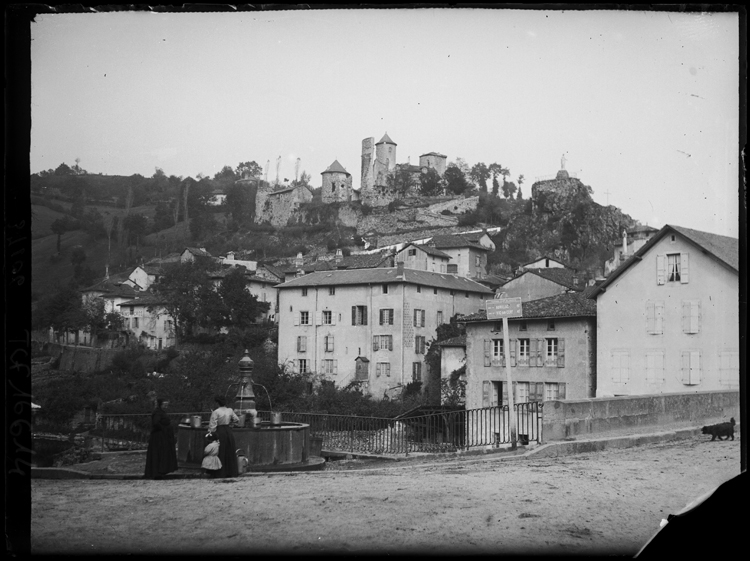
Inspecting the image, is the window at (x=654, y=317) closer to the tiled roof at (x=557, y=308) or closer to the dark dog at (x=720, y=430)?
the dark dog at (x=720, y=430)

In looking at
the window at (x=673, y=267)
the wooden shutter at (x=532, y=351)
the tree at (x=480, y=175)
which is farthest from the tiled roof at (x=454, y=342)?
the window at (x=673, y=267)

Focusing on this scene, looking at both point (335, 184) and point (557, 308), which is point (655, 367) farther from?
point (335, 184)

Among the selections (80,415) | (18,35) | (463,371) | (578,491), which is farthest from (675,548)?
(463,371)

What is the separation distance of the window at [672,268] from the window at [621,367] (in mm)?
1810

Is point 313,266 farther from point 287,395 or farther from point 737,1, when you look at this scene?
point 737,1

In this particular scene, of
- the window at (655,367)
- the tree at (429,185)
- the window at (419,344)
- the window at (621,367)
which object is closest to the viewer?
the window at (655,367)

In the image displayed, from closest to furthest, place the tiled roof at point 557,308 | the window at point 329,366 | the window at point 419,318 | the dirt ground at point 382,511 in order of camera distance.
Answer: the dirt ground at point 382,511, the window at point 329,366, the window at point 419,318, the tiled roof at point 557,308

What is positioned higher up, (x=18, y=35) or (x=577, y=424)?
(x=18, y=35)

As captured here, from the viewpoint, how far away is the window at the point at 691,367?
8.95 m

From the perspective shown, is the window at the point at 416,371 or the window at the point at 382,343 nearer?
the window at the point at 382,343

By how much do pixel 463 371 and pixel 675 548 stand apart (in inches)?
626

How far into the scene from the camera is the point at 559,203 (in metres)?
10.8

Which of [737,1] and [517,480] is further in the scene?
[517,480]

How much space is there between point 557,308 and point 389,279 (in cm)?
421
